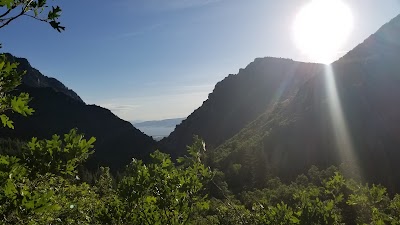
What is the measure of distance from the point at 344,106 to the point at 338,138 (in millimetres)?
19777

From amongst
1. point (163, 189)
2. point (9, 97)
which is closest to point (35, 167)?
point (9, 97)

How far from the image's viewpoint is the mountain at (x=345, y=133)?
154625mm

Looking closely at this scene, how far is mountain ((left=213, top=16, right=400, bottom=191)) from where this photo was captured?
15462 cm

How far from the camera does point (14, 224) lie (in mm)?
4734

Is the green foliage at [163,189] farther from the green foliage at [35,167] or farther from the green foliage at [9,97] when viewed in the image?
the green foliage at [9,97]

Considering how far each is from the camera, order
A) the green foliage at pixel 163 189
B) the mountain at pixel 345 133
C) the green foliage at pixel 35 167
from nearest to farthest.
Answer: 1. the green foliage at pixel 35 167
2. the green foliage at pixel 163 189
3. the mountain at pixel 345 133

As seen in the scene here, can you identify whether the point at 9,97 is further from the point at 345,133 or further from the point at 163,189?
the point at 345,133

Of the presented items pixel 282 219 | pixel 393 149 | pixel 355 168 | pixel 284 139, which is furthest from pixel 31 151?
pixel 284 139

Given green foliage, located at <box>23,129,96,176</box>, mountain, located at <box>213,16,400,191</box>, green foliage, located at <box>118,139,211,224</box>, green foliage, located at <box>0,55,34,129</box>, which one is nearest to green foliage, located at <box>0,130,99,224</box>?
green foliage, located at <box>23,129,96,176</box>

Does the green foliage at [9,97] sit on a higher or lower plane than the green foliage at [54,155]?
higher

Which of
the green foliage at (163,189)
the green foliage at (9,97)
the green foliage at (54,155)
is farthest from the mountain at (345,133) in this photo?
the green foliage at (9,97)

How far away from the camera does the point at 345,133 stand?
547 feet

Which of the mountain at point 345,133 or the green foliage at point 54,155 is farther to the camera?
the mountain at point 345,133

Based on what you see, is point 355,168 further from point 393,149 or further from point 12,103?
point 12,103
